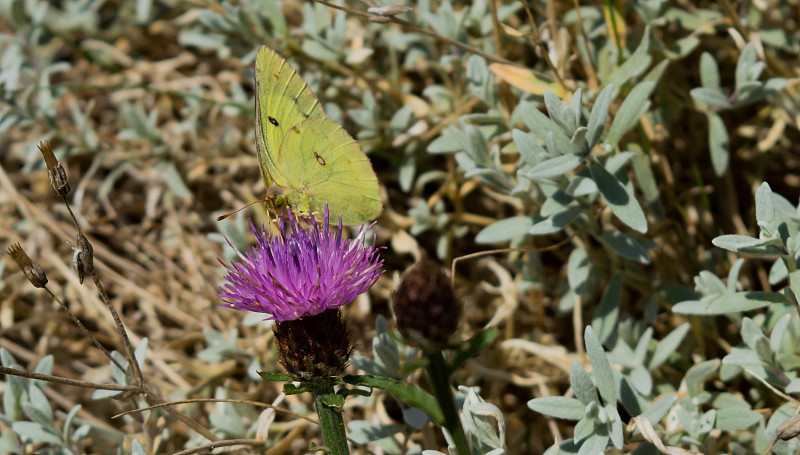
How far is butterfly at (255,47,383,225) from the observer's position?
2.12 metres

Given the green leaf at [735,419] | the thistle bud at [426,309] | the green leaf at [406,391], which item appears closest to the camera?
the thistle bud at [426,309]

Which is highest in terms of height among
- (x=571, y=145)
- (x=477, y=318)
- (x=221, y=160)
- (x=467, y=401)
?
(x=221, y=160)

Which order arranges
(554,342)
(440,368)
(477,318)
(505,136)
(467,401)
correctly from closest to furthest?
(440,368), (467,401), (505,136), (554,342), (477,318)

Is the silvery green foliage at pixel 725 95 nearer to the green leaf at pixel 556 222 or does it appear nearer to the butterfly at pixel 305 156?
the green leaf at pixel 556 222

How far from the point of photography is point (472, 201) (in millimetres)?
2992

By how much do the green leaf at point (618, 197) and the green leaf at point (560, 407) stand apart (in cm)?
47

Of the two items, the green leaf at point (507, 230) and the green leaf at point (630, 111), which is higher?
the green leaf at point (630, 111)

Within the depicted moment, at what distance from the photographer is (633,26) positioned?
2.71m

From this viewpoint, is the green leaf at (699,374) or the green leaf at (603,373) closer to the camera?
the green leaf at (603,373)

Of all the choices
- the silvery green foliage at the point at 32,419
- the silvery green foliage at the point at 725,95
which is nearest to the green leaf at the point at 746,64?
the silvery green foliage at the point at 725,95

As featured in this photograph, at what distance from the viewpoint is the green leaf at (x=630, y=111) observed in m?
1.90

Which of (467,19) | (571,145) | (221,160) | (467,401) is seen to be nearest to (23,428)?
(467,401)

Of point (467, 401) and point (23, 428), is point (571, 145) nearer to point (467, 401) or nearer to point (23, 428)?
point (467, 401)

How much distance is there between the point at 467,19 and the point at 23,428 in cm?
186
